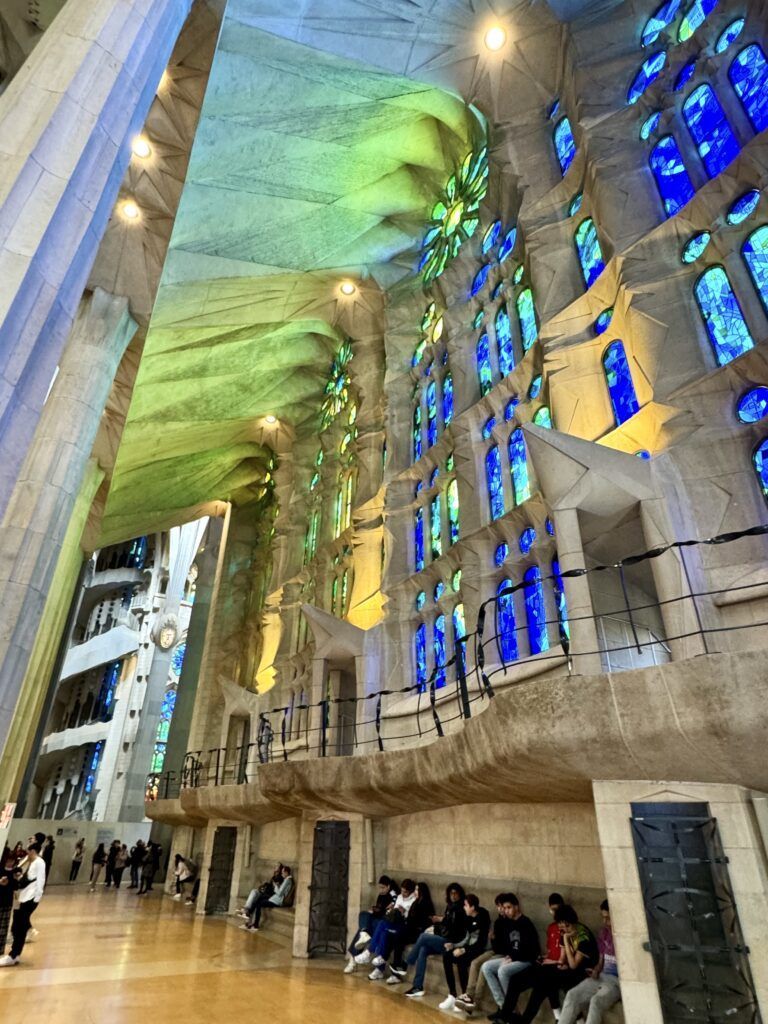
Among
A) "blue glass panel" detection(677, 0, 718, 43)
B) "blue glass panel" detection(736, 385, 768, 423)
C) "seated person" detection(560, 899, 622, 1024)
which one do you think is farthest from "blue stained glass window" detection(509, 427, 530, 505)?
"seated person" detection(560, 899, 622, 1024)

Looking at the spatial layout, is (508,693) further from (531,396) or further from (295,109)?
(295,109)

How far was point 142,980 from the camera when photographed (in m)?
7.88

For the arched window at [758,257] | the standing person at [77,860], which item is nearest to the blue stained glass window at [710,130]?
the arched window at [758,257]

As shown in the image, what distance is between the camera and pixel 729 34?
993 centimetres

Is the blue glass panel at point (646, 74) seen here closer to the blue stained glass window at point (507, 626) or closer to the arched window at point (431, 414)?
the arched window at point (431, 414)

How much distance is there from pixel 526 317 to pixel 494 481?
3724 millimetres

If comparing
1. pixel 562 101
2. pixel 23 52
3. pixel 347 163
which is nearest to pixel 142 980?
pixel 23 52

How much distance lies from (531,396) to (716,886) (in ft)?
30.7

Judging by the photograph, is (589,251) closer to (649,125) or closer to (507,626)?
(649,125)

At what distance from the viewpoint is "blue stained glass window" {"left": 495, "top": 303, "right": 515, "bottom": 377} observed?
1414 centimetres

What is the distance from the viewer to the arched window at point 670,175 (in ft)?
33.2

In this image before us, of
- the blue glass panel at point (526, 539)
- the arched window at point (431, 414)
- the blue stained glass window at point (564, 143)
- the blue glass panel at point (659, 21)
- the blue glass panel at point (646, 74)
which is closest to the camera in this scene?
the blue glass panel at point (646, 74)

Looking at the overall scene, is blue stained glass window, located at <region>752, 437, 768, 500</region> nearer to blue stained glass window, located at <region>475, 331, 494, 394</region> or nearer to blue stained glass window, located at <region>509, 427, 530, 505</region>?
blue stained glass window, located at <region>509, 427, 530, 505</region>

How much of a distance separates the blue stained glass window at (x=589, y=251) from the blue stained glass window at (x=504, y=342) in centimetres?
240
